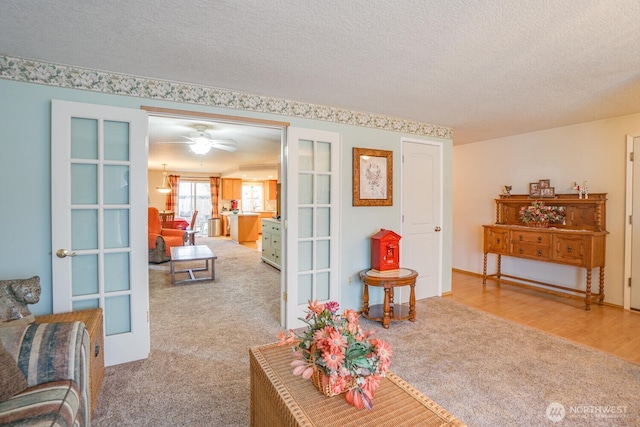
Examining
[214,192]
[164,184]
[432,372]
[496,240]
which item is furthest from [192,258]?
[214,192]

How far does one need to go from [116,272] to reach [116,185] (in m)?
0.71

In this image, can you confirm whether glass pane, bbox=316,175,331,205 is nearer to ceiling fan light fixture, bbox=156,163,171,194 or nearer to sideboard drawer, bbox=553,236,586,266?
sideboard drawer, bbox=553,236,586,266

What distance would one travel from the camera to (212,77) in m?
2.66

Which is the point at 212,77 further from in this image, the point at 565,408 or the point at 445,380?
the point at 565,408

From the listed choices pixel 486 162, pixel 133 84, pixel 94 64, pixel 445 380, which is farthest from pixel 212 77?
pixel 486 162

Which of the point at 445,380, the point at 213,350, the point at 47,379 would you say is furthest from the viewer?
the point at 213,350

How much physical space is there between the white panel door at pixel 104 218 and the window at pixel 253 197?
9725 millimetres

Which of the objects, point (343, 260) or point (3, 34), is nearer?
point (3, 34)

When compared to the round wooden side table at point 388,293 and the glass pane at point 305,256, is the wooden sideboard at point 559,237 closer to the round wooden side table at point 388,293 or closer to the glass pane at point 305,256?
the round wooden side table at point 388,293

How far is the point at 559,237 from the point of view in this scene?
4.11 metres

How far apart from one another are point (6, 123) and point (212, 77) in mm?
1500

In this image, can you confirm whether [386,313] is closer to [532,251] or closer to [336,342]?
[336,342]

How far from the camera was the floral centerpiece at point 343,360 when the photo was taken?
1.32 metres

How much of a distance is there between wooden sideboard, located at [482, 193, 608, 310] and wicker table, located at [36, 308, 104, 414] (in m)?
5.00
